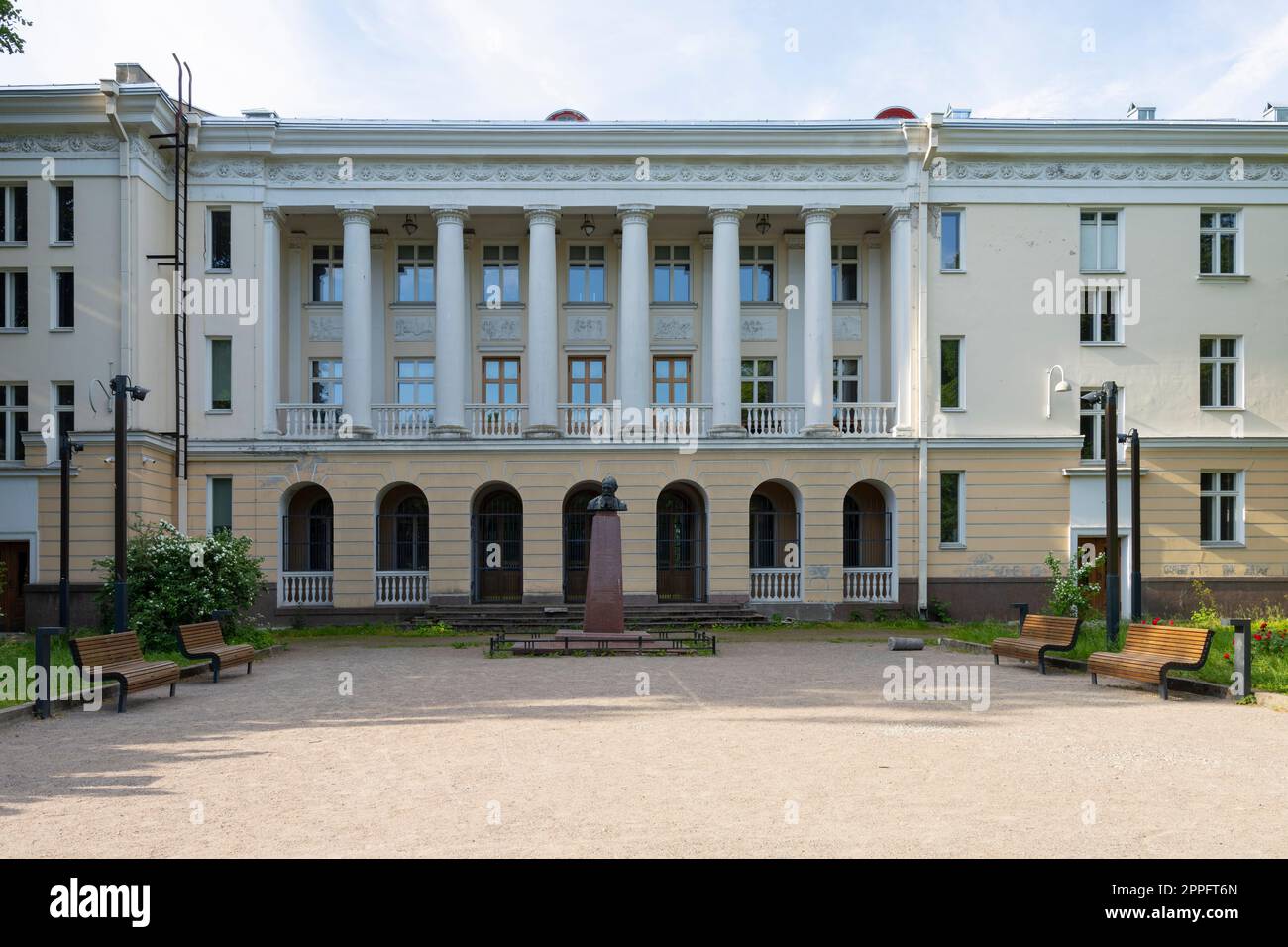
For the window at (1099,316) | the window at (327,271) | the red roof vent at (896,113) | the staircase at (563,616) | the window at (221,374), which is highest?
the red roof vent at (896,113)

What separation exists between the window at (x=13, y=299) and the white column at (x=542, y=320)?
1317 centimetres

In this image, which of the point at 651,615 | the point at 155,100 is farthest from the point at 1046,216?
the point at 155,100

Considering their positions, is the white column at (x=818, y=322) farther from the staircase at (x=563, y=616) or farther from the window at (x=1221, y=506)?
the window at (x=1221, y=506)

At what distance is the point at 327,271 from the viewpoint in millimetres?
31250

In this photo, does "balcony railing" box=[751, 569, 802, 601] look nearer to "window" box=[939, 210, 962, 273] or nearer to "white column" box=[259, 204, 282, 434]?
"window" box=[939, 210, 962, 273]

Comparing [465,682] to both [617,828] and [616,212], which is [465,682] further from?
[616,212]

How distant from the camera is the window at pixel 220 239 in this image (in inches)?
1117

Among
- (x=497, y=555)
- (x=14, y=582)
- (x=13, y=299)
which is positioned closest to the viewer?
(x=14, y=582)

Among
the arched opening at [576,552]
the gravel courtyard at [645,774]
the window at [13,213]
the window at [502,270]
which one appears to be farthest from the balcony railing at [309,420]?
the gravel courtyard at [645,774]

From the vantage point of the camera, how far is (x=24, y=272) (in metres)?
26.4

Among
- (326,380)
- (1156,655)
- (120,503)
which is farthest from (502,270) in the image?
(1156,655)

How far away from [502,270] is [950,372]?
13820 mm

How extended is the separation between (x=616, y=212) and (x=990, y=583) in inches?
591

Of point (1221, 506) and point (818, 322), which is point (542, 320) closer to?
point (818, 322)
